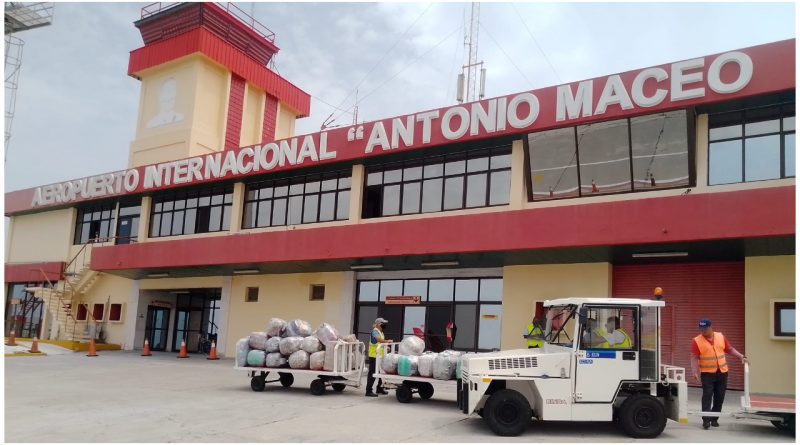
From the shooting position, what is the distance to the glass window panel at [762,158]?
15.5 meters

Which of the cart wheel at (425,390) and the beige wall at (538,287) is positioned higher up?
the beige wall at (538,287)

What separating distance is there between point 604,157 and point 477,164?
13.3 feet

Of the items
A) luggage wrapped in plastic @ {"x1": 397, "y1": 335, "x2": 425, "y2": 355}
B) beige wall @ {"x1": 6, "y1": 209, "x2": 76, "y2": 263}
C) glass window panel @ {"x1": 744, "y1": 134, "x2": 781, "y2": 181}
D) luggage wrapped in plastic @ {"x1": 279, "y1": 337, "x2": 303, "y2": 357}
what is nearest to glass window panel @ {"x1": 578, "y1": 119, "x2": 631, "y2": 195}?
glass window panel @ {"x1": 744, "y1": 134, "x2": 781, "y2": 181}

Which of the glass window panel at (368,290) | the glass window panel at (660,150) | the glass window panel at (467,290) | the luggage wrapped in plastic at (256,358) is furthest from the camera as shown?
the glass window panel at (368,290)

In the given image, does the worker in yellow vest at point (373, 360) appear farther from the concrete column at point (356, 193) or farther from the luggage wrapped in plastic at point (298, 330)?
the concrete column at point (356, 193)

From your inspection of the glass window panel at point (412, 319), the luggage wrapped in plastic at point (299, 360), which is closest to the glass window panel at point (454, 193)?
the glass window panel at point (412, 319)

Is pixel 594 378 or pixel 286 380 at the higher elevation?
pixel 594 378

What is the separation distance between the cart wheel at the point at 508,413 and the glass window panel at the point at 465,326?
1090 cm

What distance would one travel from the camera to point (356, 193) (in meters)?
22.8

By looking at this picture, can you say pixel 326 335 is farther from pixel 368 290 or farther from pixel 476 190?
pixel 368 290

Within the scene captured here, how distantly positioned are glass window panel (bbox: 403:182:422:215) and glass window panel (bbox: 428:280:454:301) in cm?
247

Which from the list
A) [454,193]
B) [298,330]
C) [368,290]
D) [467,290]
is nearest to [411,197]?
[454,193]

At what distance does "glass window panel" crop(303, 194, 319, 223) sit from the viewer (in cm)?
2430

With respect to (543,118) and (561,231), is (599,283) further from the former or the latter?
(543,118)
